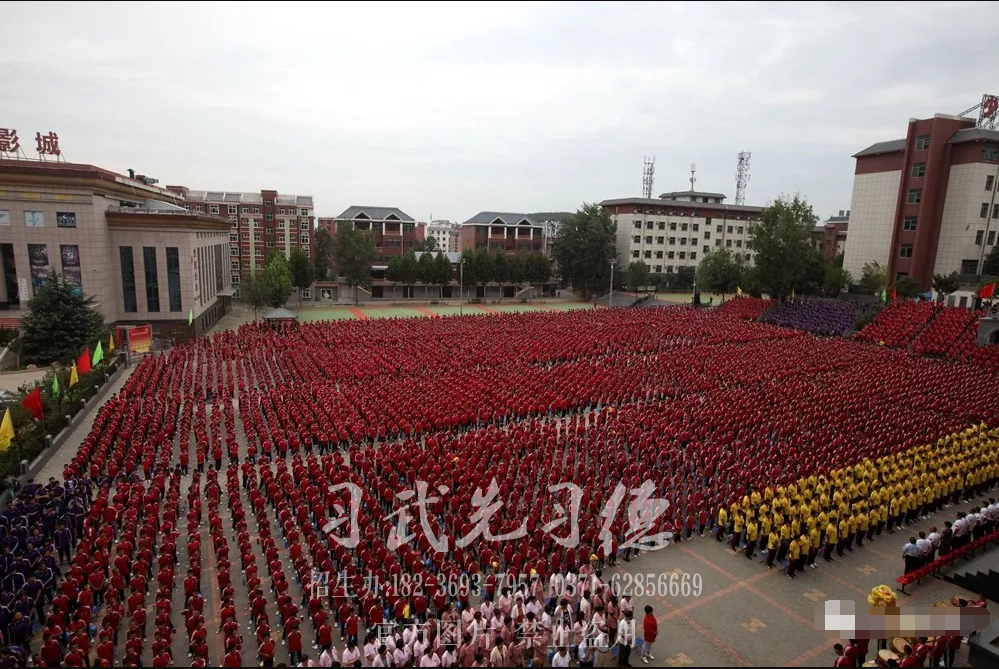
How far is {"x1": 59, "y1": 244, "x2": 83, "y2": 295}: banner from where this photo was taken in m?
26.9

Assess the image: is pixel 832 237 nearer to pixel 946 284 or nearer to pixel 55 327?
pixel 946 284

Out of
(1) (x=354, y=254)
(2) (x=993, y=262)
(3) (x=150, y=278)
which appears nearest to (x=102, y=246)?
(3) (x=150, y=278)

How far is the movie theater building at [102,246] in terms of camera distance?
26.4m

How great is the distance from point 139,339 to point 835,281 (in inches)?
1713

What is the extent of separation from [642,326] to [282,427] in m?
21.5

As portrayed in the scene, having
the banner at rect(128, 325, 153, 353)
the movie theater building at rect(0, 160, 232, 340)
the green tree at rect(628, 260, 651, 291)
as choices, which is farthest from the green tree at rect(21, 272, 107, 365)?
the green tree at rect(628, 260, 651, 291)

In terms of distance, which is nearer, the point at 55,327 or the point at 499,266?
the point at 55,327

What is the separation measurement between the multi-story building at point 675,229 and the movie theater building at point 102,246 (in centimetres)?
3861

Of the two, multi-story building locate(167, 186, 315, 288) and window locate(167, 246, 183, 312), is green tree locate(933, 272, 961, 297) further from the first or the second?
multi-story building locate(167, 186, 315, 288)

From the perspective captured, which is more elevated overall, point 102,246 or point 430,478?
point 102,246

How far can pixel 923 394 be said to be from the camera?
20109 mm

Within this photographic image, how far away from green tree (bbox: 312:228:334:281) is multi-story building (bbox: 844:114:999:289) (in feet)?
142

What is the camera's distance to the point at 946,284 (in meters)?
33.6

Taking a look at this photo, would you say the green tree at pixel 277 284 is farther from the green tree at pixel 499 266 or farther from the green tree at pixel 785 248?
the green tree at pixel 785 248
